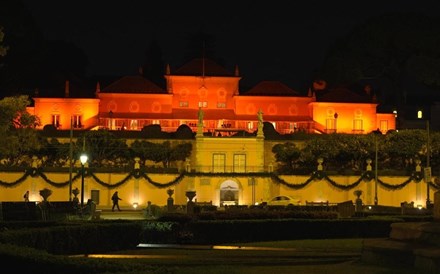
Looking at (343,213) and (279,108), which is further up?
(279,108)

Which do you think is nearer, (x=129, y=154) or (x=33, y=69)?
(x=129, y=154)

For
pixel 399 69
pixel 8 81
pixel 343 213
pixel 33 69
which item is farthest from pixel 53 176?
pixel 399 69

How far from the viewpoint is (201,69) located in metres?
77.0

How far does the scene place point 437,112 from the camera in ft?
313

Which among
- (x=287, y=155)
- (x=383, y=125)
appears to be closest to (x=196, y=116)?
(x=287, y=155)

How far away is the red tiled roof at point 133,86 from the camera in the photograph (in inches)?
2950

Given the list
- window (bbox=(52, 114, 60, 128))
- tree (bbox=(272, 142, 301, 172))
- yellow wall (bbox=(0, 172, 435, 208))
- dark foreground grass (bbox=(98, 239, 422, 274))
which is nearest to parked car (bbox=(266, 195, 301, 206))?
yellow wall (bbox=(0, 172, 435, 208))

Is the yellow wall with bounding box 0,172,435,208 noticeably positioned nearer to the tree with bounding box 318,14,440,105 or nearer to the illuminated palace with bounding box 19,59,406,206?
the illuminated palace with bounding box 19,59,406,206

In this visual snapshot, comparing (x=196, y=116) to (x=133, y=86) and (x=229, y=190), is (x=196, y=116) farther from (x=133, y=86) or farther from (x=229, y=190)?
(x=229, y=190)

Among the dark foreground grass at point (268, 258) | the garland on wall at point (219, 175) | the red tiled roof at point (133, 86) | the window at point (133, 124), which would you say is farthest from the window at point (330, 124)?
the dark foreground grass at point (268, 258)

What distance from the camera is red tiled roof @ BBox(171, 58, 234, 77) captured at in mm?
76875

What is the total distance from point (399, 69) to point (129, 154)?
26.0 meters

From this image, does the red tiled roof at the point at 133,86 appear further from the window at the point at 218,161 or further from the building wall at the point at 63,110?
the window at the point at 218,161

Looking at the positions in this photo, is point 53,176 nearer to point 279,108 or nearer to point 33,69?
point 33,69
